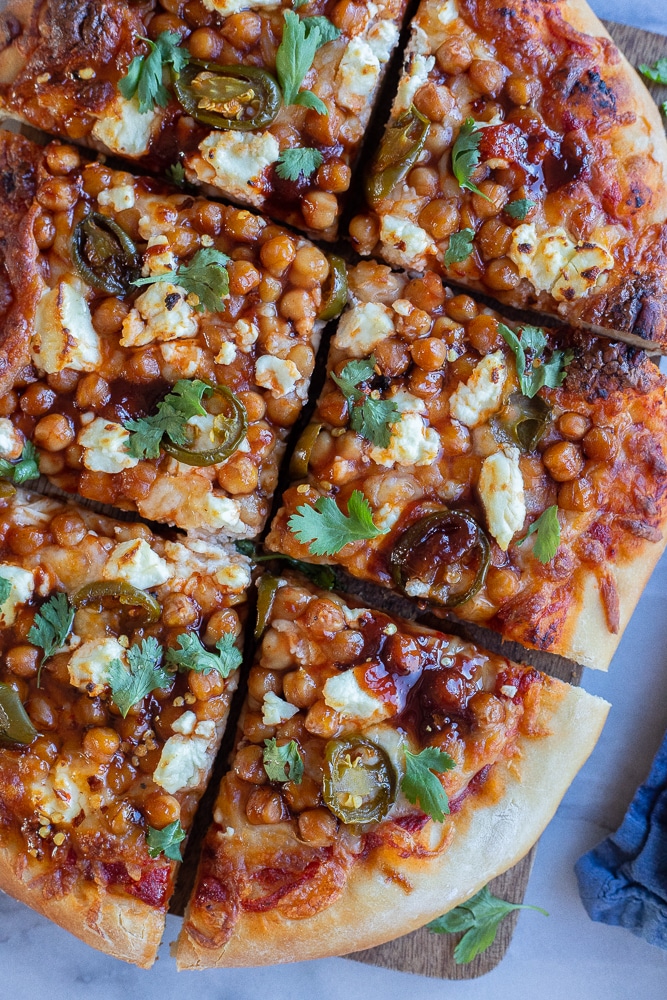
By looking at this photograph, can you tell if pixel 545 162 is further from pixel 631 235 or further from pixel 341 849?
pixel 341 849

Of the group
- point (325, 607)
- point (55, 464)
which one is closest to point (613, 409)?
point (325, 607)

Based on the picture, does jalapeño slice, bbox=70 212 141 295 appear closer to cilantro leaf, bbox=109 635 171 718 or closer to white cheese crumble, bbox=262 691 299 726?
cilantro leaf, bbox=109 635 171 718

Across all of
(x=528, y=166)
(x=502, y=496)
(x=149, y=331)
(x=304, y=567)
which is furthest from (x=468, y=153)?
(x=304, y=567)

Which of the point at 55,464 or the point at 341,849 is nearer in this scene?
the point at 341,849

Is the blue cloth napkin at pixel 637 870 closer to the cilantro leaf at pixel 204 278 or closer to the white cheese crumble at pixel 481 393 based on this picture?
the white cheese crumble at pixel 481 393

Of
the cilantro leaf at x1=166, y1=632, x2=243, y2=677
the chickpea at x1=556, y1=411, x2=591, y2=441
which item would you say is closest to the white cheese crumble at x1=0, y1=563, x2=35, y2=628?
the cilantro leaf at x1=166, y1=632, x2=243, y2=677

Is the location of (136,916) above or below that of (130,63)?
below

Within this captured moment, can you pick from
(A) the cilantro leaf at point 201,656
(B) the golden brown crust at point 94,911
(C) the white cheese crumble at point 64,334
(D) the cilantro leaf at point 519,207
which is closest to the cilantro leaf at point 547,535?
(D) the cilantro leaf at point 519,207
